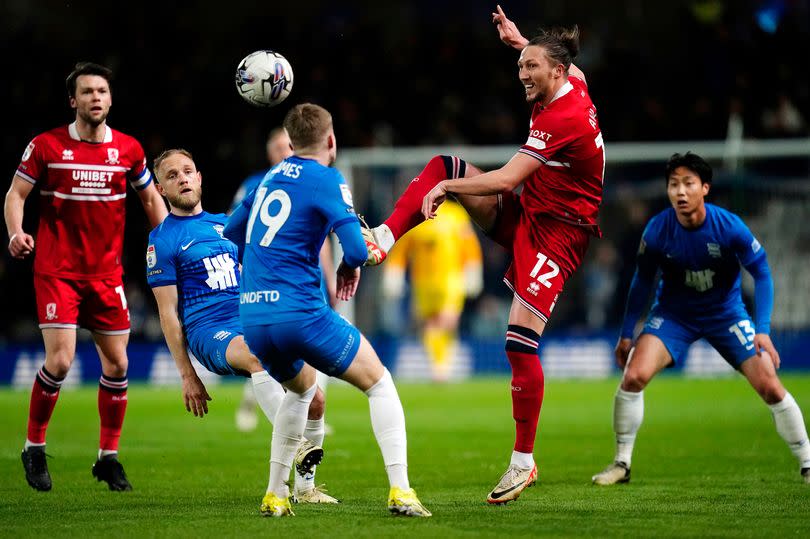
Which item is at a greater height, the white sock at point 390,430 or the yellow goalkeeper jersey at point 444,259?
the yellow goalkeeper jersey at point 444,259

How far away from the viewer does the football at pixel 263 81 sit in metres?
7.66

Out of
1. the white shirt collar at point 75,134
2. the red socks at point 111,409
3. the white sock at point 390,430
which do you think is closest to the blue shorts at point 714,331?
the white sock at point 390,430

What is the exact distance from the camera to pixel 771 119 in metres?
20.3

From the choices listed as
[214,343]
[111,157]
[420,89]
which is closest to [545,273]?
[214,343]

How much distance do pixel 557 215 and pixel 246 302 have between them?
2.27 metres

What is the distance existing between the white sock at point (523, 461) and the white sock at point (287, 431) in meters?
1.43

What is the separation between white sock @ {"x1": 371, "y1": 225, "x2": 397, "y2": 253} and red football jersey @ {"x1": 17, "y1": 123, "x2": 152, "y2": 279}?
95.5 inches

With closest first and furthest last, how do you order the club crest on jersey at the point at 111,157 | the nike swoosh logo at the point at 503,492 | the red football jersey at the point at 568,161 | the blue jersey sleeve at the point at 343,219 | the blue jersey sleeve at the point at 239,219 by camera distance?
the blue jersey sleeve at the point at 343,219 → the blue jersey sleeve at the point at 239,219 → the nike swoosh logo at the point at 503,492 → the red football jersey at the point at 568,161 → the club crest on jersey at the point at 111,157

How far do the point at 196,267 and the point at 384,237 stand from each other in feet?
4.71

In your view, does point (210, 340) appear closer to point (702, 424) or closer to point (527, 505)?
point (527, 505)

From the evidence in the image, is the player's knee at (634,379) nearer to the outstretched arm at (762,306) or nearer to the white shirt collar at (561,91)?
the outstretched arm at (762,306)

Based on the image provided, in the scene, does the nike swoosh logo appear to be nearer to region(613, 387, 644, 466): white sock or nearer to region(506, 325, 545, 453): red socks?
region(506, 325, 545, 453): red socks

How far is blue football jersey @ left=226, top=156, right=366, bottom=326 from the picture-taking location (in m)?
6.04

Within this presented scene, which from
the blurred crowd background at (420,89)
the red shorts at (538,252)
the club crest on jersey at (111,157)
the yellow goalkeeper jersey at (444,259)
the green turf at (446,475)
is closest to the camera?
the green turf at (446,475)
